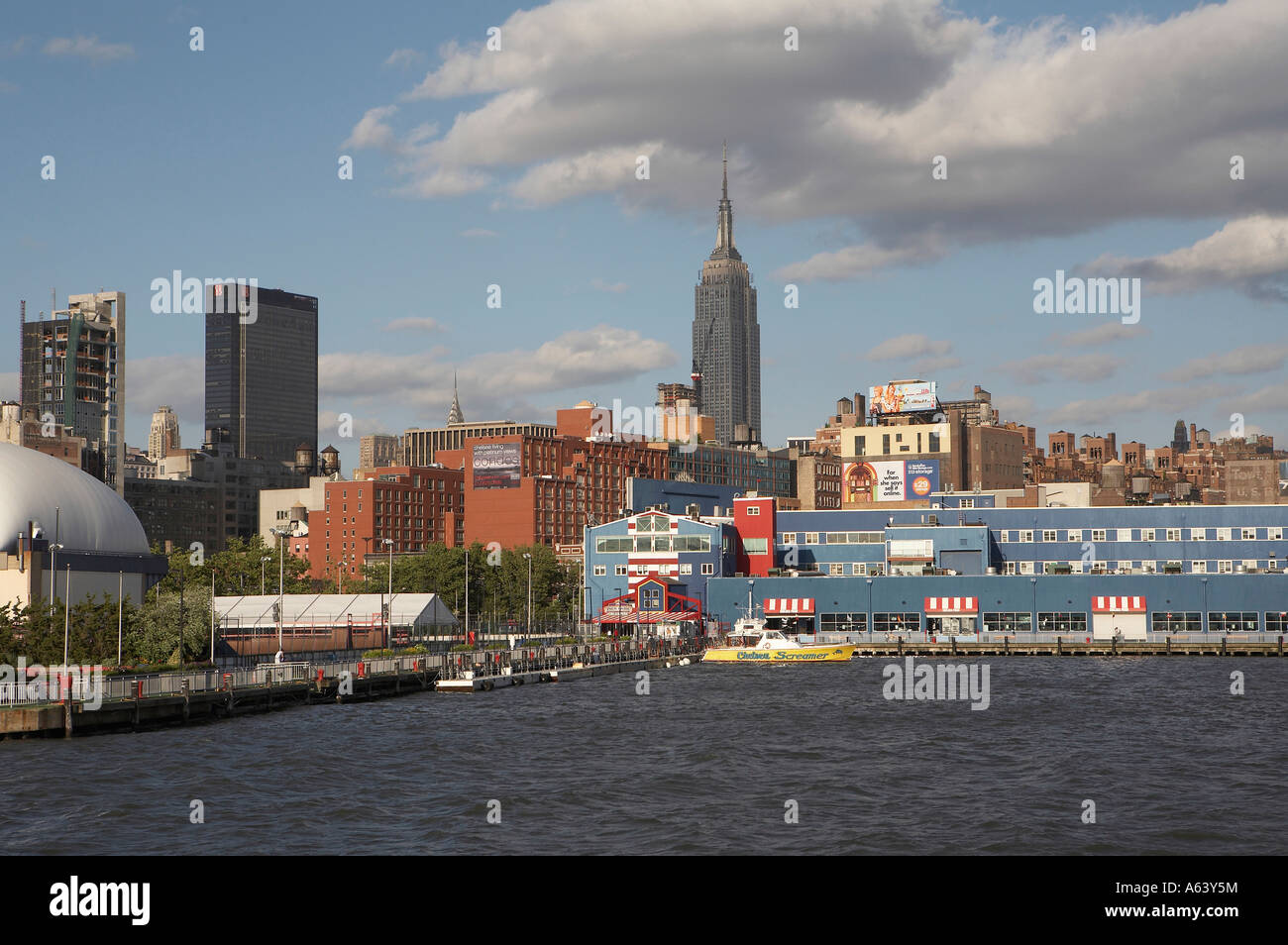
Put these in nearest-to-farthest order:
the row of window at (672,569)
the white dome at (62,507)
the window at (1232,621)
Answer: the white dome at (62,507)
the window at (1232,621)
the row of window at (672,569)

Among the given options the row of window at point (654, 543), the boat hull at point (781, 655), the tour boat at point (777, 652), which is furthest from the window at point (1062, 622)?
the row of window at point (654, 543)

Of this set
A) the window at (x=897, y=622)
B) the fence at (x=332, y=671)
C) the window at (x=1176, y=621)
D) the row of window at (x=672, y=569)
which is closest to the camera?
the fence at (x=332, y=671)

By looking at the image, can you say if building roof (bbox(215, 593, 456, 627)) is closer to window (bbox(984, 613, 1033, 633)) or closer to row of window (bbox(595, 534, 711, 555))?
row of window (bbox(595, 534, 711, 555))

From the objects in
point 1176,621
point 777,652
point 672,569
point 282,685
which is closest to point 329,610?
point 672,569

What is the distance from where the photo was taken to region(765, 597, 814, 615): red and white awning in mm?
139500

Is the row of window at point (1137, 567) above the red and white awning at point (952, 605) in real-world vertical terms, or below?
above

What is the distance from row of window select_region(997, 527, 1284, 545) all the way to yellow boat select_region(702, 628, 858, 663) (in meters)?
37.4

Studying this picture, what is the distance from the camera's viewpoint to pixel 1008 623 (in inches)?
5305

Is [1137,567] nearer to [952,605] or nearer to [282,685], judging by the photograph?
[952,605]

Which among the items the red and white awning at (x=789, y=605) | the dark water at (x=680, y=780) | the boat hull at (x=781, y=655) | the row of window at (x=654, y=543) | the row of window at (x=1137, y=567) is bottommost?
the boat hull at (x=781, y=655)

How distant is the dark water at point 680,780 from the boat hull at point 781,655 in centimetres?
3695

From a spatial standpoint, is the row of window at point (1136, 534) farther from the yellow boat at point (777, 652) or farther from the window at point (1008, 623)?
the yellow boat at point (777, 652)

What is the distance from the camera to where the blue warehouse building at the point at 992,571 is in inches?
5182

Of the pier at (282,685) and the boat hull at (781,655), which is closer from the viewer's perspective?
the pier at (282,685)
